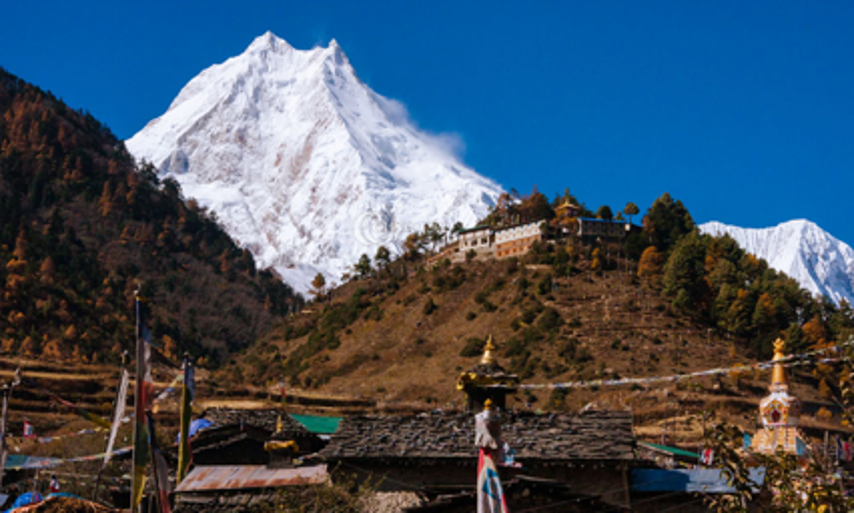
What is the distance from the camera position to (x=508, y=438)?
22.1 meters

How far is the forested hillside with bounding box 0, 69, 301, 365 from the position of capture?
396ft

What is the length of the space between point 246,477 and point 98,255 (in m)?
133

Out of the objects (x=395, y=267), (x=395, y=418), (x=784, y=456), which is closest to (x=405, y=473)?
(x=395, y=418)

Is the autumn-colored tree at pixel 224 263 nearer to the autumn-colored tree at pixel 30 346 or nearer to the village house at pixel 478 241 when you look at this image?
the village house at pixel 478 241

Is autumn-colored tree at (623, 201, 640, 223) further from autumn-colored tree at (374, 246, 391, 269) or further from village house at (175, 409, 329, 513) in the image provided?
village house at (175, 409, 329, 513)

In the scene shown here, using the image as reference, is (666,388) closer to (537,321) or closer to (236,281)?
(537,321)

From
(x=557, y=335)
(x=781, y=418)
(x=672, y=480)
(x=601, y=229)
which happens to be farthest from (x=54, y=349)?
(x=781, y=418)

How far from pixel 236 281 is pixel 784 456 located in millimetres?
176086

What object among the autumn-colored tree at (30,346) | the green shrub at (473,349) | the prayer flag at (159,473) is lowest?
Result: the prayer flag at (159,473)

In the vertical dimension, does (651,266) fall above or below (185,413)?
above

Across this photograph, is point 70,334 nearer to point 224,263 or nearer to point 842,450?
point 224,263

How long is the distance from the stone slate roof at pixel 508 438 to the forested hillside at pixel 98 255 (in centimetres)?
9051

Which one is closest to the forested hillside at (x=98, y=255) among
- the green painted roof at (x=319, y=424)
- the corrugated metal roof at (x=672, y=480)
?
the green painted roof at (x=319, y=424)

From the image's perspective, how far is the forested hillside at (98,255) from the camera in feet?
396
